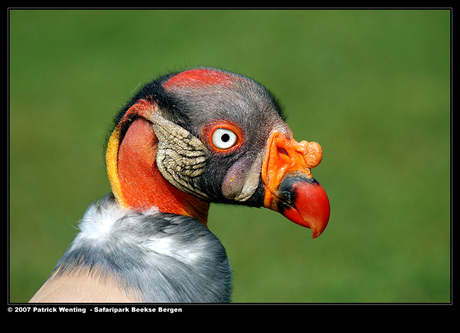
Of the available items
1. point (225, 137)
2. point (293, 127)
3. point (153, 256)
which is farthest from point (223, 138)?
point (293, 127)

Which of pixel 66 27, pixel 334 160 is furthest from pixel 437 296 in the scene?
pixel 66 27

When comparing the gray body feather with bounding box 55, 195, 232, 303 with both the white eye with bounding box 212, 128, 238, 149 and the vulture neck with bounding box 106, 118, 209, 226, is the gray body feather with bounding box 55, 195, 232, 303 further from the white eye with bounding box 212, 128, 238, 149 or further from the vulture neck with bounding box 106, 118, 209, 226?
the white eye with bounding box 212, 128, 238, 149

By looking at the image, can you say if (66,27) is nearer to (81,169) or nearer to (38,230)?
(81,169)

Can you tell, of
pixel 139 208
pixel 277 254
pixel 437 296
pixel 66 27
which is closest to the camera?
pixel 139 208

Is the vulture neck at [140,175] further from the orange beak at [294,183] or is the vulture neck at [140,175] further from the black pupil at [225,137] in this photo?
the orange beak at [294,183]

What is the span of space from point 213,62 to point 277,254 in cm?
412

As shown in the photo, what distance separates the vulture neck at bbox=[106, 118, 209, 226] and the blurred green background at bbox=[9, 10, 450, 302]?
97.5 inches

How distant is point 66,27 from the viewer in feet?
35.8

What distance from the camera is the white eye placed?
8.12 feet

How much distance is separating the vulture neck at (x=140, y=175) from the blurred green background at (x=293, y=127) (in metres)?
2.48

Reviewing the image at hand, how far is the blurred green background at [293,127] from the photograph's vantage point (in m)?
6.17

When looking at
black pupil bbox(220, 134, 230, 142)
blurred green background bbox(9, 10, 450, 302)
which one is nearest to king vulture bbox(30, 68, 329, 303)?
black pupil bbox(220, 134, 230, 142)

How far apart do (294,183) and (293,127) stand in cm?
596

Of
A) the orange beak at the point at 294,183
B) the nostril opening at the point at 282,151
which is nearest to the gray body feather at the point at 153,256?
the orange beak at the point at 294,183
